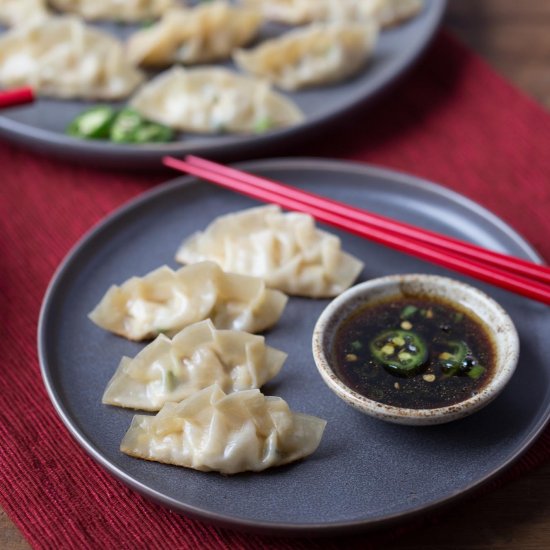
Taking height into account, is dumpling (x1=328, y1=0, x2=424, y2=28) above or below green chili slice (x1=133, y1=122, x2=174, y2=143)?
above

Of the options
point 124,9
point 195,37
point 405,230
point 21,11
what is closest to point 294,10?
point 195,37

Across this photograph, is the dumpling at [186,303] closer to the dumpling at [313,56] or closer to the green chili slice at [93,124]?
the green chili slice at [93,124]

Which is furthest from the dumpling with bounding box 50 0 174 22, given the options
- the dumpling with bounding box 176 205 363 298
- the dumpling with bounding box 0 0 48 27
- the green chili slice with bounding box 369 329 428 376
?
the green chili slice with bounding box 369 329 428 376

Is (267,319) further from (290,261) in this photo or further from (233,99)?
(233,99)

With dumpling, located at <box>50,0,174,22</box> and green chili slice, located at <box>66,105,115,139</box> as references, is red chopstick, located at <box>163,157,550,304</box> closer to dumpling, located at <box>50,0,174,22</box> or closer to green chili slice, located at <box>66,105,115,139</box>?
green chili slice, located at <box>66,105,115,139</box>

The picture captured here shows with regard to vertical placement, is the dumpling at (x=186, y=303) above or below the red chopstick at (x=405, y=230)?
below

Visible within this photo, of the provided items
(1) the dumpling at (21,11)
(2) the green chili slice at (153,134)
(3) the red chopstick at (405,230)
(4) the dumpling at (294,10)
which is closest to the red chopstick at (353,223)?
(3) the red chopstick at (405,230)
